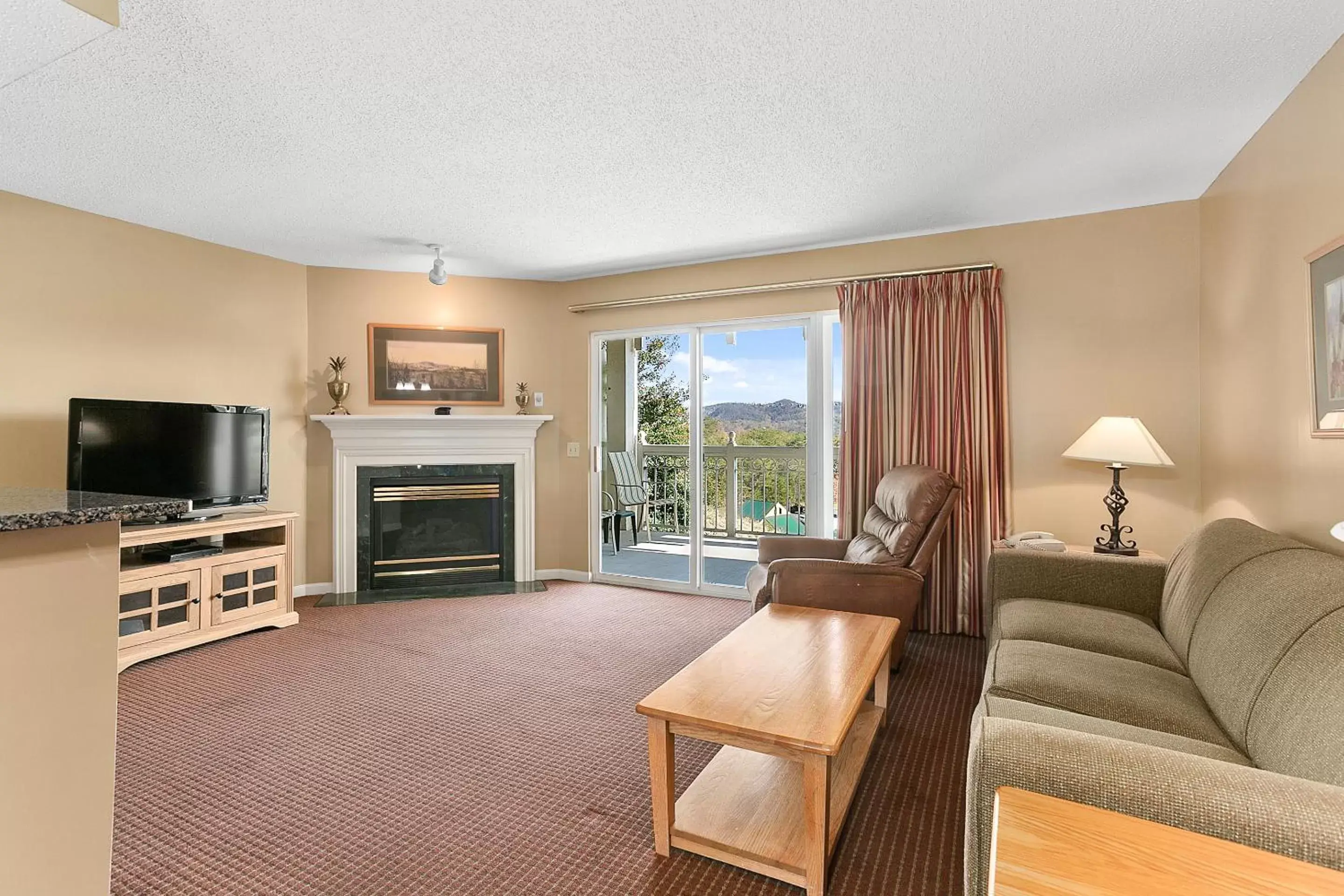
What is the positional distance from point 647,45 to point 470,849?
8.23 ft

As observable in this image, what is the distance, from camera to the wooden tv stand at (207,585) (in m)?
3.30

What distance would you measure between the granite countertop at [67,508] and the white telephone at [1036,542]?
128 inches

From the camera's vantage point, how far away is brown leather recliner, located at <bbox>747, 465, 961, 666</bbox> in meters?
2.95

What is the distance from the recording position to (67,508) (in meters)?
1.17

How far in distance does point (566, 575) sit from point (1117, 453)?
3826 mm

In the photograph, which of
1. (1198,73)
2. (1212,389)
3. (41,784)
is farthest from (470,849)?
(1212,389)

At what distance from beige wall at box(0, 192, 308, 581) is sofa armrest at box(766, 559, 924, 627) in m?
3.69

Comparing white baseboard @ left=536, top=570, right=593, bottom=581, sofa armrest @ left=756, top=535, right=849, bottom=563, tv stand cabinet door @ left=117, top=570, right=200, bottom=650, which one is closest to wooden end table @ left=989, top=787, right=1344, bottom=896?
sofa armrest @ left=756, top=535, right=849, bottom=563

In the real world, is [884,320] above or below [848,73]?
below

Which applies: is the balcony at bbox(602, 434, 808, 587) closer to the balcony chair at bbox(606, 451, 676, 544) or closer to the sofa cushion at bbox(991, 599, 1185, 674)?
the balcony chair at bbox(606, 451, 676, 544)

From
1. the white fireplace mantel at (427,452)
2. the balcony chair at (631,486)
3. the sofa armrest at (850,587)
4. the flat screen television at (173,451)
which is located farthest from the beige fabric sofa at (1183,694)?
the flat screen television at (173,451)

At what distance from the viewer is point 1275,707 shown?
1.44 metres

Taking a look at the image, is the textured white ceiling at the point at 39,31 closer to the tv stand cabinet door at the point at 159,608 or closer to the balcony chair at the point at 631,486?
the tv stand cabinet door at the point at 159,608

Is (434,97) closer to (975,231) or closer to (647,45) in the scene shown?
(647,45)
